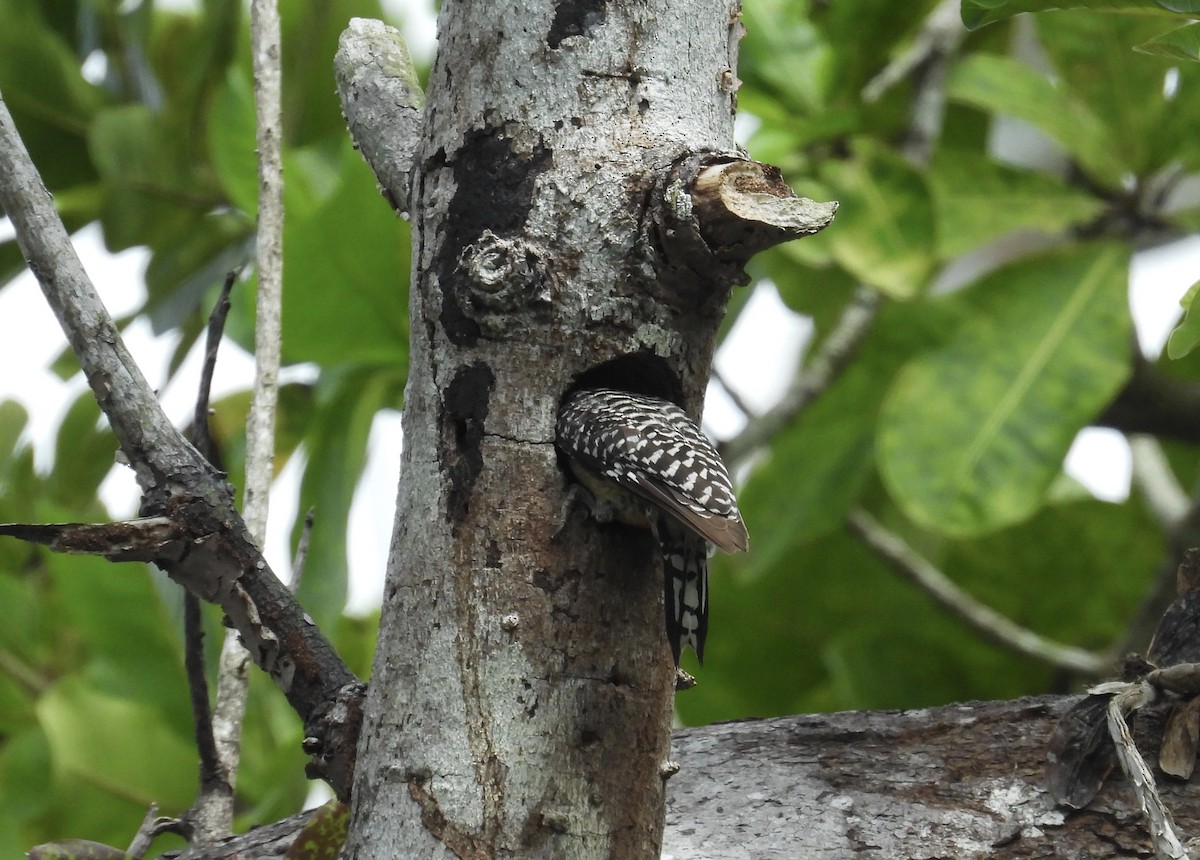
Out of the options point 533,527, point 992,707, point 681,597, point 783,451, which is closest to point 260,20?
point 533,527

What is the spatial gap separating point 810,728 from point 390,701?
0.57 m

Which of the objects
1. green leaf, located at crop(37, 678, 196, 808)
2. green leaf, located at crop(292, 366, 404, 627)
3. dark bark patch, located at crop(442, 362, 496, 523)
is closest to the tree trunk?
dark bark patch, located at crop(442, 362, 496, 523)

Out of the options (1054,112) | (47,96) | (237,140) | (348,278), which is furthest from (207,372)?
(47,96)

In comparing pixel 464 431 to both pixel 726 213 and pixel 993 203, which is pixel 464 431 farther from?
pixel 993 203

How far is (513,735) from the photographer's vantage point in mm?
1220

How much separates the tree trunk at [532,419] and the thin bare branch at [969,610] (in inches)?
82.0

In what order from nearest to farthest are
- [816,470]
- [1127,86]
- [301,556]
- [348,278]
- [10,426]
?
[301,556] → [348,278] → [1127,86] → [816,470] → [10,426]

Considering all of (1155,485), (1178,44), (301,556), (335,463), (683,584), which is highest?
(1155,485)

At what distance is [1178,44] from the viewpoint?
1.26 m

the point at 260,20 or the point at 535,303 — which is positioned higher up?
the point at 260,20

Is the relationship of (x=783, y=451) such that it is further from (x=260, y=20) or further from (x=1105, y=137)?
(x=260, y=20)

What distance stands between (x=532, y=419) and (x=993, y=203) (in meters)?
2.06

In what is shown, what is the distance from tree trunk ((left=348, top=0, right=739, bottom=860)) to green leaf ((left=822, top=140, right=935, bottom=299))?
1590 mm

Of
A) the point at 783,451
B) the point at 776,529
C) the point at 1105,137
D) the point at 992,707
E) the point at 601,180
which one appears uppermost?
the point at 1105,137
